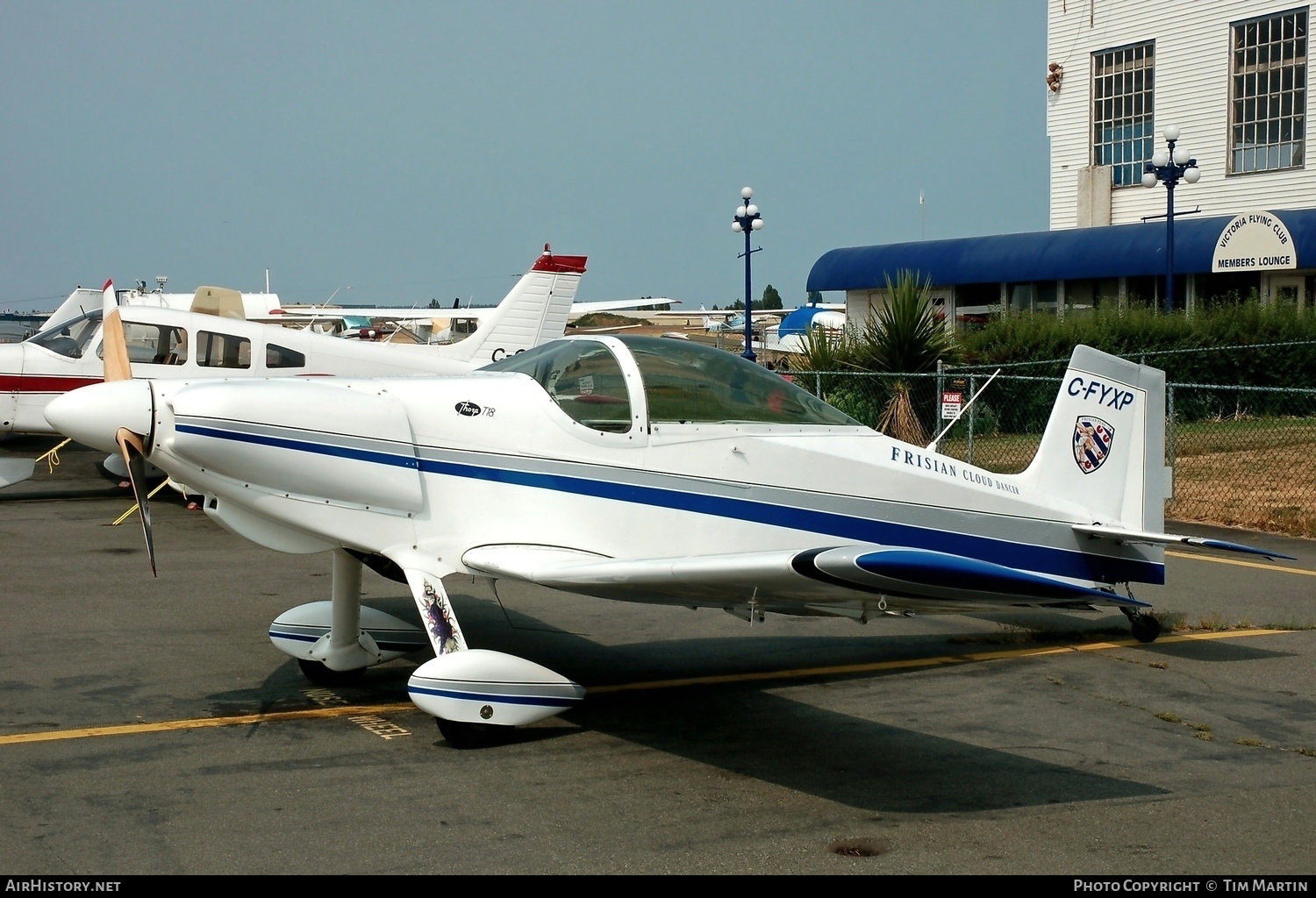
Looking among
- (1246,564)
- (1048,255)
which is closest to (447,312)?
(1048,255)

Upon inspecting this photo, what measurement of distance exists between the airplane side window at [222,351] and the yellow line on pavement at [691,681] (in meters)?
9.51

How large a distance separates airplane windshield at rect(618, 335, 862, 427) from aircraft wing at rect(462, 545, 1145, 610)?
0.92 m

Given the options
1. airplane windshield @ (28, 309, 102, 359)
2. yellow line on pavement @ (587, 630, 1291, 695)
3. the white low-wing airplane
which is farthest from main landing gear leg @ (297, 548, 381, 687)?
airplane windshield @ (28, 309, 102, 359)

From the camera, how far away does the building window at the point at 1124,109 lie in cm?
3134

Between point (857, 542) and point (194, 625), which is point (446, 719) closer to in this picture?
point (857, 542)

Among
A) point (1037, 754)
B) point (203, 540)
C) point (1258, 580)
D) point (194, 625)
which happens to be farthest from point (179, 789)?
point (1258, 580)

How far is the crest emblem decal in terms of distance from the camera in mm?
7746

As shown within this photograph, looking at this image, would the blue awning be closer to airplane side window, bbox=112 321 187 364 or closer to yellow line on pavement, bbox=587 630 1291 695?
airplane side window, bbox=112 321 187 364

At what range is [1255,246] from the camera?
25.2m

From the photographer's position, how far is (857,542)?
22.2 feet

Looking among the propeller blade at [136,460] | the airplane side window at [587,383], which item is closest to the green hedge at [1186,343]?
the airplane side window at [587,383]

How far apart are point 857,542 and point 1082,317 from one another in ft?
60.9

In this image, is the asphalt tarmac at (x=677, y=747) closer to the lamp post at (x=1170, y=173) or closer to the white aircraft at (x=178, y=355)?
the white aircraft at (x=178, y=355)
